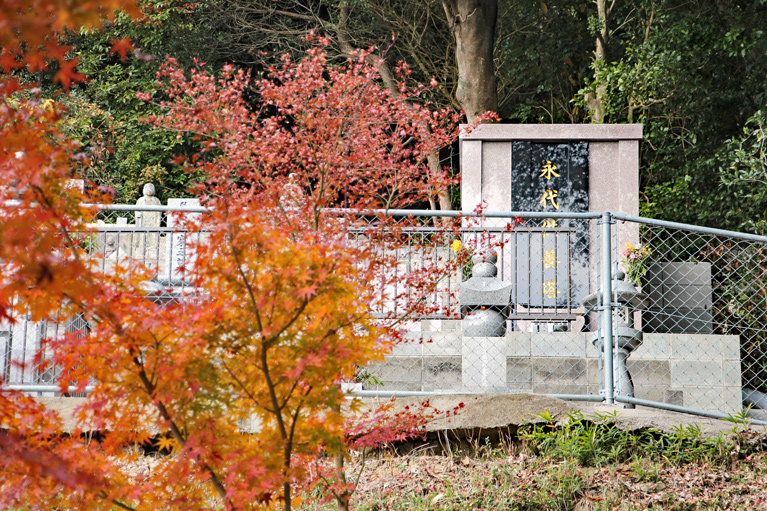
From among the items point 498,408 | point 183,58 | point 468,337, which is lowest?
point 498,408

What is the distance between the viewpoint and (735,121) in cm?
1045

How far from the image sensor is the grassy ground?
372cm

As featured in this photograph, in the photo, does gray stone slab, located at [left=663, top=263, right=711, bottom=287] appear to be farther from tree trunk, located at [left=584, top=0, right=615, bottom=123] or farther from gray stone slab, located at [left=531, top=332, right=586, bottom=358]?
tree trunk, located at [left=584, top=0, right=615, bottom=123]

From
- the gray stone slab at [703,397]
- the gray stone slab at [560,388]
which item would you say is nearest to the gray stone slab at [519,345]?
the gray stone slab at [560,388]

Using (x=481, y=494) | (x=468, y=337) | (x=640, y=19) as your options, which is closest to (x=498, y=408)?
(x=481, y=494)

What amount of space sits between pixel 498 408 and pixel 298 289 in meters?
2.28

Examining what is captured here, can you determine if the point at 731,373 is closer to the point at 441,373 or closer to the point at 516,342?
the point at 516,342

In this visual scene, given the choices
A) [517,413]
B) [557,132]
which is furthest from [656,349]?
[557,132]

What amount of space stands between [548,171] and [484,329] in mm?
4167

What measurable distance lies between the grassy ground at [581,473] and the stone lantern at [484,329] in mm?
730

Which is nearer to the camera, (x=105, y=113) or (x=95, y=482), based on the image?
(x=95, y=482)

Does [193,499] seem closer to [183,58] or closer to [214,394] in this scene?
[214,394]

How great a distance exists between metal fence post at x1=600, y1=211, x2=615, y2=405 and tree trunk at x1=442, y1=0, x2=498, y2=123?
19.4 feet

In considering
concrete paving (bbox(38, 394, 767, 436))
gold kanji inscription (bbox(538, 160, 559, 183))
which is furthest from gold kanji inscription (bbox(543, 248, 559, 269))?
concrete paving (bbox(38, 394, 767, 436))
